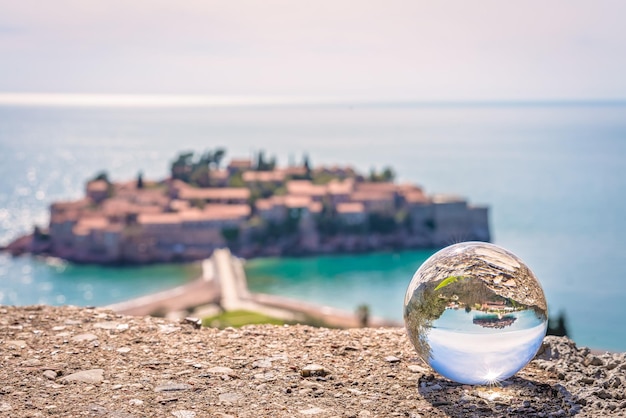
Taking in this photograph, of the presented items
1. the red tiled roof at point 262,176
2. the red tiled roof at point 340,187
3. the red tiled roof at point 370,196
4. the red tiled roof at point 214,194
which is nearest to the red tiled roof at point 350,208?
the red tiled roof at point 370,196

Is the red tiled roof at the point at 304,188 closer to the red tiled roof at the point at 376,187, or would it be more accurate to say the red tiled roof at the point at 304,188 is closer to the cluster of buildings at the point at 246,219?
the cluster of buildings at the point at 246,219

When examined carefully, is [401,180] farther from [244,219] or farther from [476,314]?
[476,314]

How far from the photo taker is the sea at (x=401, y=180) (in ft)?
147

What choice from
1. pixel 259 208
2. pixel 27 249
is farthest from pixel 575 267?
pixel 27 249

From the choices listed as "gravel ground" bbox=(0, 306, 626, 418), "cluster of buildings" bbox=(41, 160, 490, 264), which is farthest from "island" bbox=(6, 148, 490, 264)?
"gravel ground" bbox=(0, 306, 626, 418)

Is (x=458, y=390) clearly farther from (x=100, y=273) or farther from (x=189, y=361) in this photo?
(x=100, y=273)

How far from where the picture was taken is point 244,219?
57.5 metres

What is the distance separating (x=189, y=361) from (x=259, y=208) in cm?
5541

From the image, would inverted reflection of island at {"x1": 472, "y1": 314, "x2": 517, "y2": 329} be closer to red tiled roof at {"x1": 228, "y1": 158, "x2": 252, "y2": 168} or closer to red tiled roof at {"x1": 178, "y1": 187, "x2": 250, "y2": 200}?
red tiled roof at {"x1": 178, "y1": 187, "x2": 250, "y2": 200}

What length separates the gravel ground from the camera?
3123 mm

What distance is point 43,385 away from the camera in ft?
11.2

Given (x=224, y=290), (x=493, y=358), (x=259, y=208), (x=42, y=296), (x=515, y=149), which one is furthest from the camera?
(x=515, y=149)

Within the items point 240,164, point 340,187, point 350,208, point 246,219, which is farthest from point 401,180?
point 246,219

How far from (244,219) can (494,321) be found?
5485cm
